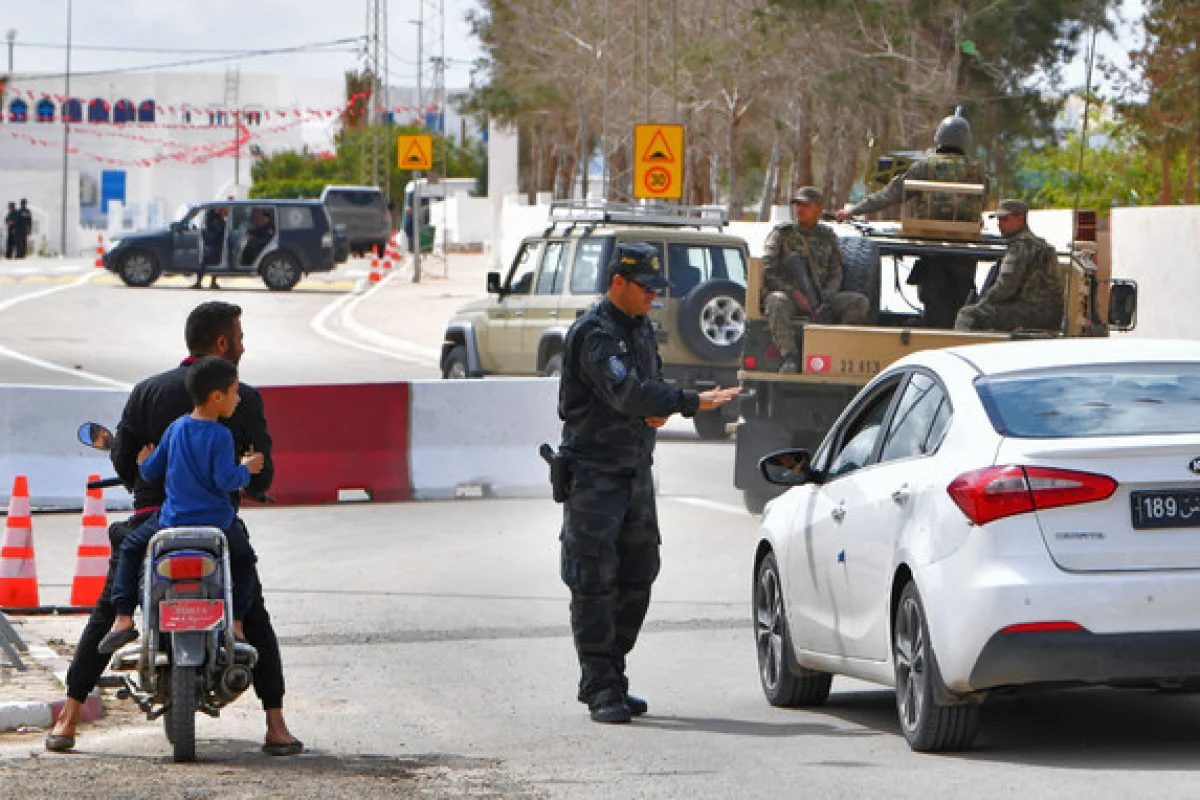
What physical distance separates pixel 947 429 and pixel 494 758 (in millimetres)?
1933

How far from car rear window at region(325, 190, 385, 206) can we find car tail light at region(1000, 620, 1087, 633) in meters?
65.2

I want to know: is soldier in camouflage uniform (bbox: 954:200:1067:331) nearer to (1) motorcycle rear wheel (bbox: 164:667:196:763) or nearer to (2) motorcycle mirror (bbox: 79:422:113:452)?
(2) motorcycle mirror (bbox: 79:422:113:452)

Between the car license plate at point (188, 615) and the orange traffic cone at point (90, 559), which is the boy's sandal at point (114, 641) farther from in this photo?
the orange traffic cone at point (90, 559)

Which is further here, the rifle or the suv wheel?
the suv wheel

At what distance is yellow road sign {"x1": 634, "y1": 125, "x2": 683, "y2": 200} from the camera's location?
103ft

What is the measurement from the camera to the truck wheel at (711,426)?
23984 mm

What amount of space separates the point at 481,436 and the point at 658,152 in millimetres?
13599

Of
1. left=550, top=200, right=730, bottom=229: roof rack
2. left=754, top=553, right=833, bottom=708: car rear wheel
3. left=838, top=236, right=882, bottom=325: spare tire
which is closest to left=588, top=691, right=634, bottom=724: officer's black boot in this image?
left=754, top=553, right=833, bottom=708: car rear wheel

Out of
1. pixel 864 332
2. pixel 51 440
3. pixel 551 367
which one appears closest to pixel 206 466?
pixel 864 332

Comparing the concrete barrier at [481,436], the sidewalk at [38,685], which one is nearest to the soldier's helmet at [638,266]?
the sidewalk at [38,685]

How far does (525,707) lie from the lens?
991cm

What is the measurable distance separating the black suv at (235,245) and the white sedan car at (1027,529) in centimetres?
4324

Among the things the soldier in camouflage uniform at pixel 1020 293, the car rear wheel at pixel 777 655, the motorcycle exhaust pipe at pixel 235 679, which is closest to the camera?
the motorcycle exhaust pipe at pixel 235 679

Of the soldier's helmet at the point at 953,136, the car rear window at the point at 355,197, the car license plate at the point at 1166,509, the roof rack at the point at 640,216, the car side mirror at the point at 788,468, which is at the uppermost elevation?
the car rear window at the point at 355,197
